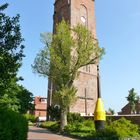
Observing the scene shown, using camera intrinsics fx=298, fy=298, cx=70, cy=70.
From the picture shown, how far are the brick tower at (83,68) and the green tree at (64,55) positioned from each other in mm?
16116

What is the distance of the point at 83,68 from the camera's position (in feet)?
174

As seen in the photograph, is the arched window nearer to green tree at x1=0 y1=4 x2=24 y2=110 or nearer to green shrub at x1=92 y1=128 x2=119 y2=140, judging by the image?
green shrub at x1=92 y1=128 x2=119 y2=140

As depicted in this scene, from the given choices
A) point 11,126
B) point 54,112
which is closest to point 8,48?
point 11,126

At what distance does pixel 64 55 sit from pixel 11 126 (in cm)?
2192

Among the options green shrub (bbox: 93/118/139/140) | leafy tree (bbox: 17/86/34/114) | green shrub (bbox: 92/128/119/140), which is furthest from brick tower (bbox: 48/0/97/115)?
green shrub (bbox: 92/128/119/140)

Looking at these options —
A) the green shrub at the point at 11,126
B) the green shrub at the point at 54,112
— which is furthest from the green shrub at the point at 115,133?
the green shrub at the point at 54,112

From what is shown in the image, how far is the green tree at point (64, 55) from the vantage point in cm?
3325

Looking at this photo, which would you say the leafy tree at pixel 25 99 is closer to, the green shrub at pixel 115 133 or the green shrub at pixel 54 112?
the green shrub at pixel 54 112

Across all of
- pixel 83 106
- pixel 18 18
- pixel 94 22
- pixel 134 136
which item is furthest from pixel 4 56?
pixel 94 22

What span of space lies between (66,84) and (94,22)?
90.4ft

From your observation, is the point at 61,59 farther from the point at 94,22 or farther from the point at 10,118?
the point at 94,22

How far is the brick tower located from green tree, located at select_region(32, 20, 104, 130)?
1612 cm

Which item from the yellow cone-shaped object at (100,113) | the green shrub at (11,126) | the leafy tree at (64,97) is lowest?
the green shrub at (11,126)

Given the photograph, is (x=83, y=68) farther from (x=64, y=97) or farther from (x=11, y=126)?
(x=11, y=126)
